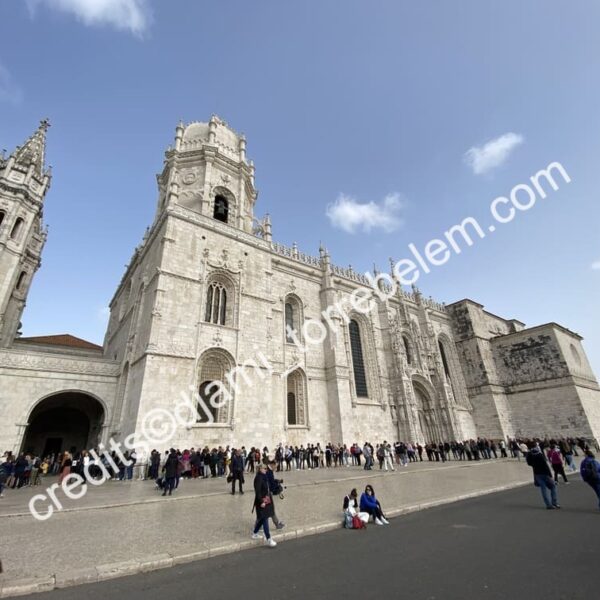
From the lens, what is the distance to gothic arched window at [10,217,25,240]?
69.6 feet

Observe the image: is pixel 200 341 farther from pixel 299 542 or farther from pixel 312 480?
pixel 299 542

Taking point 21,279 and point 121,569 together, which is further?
point 21,279

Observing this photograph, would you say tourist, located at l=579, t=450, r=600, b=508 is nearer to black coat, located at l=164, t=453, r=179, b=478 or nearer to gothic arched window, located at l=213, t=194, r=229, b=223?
black coat, located at l=164, t=453, r=179, b=478

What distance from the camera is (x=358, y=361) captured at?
23922 mm

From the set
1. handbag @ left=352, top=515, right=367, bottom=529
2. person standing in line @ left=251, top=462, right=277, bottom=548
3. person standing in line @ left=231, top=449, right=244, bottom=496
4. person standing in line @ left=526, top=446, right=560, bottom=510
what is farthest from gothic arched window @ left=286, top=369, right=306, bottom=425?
person standing in line @ left=251, top=462, right=277, bottom=548

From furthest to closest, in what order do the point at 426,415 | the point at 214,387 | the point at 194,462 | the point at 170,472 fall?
the point at 426,415 < the point at 214,387 < the point at 194,462 < the point at 170,472

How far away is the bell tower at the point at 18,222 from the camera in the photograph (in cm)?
2008

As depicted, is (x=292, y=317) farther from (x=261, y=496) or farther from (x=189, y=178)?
(x=261, y=496)

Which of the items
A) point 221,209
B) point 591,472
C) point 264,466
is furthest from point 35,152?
point 591,472

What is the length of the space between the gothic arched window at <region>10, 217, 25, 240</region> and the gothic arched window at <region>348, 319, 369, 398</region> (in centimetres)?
2402

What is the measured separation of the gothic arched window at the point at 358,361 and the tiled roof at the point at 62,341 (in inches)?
803

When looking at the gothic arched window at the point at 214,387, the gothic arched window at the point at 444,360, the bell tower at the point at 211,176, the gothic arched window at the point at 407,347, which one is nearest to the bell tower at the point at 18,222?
the bell tower at the point at 211,176

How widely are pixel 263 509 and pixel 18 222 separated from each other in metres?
26.4

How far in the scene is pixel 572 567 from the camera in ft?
13.1
